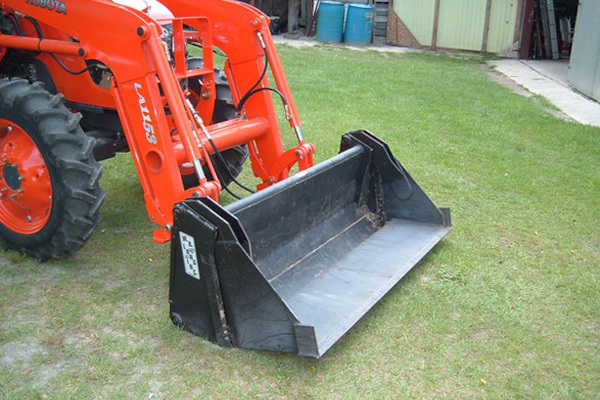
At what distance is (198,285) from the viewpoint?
3.31m

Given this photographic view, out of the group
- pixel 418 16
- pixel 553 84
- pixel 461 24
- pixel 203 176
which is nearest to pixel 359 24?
pixel 418 16

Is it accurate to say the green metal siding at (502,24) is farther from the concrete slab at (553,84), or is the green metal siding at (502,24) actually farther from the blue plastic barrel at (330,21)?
the blue plastic barrel at (330,21)

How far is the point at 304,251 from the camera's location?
399 centimetres

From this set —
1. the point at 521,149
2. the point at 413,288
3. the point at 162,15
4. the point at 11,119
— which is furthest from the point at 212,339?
the point at 521,149

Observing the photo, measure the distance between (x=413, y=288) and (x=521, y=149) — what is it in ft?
12.4

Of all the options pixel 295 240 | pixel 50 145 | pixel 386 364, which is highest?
pixel 50 145

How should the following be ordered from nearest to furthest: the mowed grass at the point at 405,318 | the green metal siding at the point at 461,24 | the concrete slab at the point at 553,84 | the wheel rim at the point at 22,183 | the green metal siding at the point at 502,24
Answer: the mowed grass at the point at 405,318
the wheel rim at the point at 22,183
the concrete slab at the point at 553,84
the green metal siding at the point at 502,24
the green metal siding at the point at 461,24

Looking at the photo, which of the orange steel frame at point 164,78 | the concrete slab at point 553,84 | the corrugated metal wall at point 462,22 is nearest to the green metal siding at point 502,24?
the corrugated metal wall at point 462,22

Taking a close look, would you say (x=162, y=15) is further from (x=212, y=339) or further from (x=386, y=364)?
(x=386, y=364)

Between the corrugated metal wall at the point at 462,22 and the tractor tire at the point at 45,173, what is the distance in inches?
516

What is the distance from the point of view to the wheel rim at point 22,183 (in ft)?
13.3

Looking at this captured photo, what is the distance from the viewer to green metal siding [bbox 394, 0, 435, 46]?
1564 cm

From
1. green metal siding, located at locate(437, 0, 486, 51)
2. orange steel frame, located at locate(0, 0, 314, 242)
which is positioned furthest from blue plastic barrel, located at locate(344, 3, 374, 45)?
orange steel frame, located at locate(0, 0, 314, 242)

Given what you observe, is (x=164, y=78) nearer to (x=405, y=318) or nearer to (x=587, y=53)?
(x=405, y=318)
